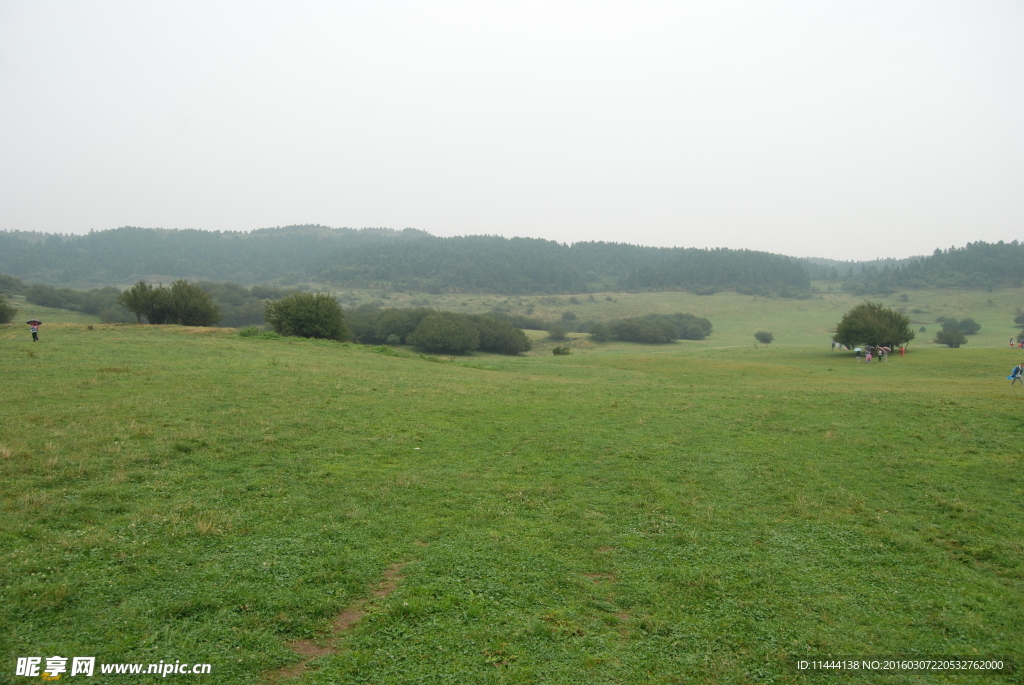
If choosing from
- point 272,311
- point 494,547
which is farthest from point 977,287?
point 494,547

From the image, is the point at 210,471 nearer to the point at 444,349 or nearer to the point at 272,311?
the point at 272,311

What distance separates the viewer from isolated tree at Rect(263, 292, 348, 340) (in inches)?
1560

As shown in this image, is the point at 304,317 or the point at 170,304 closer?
the point at 304,317

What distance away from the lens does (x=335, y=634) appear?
5.18 metres

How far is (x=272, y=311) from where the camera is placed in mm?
40125

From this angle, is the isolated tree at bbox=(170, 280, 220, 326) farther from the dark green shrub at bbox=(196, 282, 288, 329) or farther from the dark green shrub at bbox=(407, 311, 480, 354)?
the dark green shrub at bbox=(196, 282, 288, 329)

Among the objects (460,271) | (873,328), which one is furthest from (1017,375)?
(460,271)

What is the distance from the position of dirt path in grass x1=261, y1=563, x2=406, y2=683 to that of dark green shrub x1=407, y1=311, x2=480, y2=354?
51779 mm

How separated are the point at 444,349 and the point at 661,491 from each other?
50.2 metres

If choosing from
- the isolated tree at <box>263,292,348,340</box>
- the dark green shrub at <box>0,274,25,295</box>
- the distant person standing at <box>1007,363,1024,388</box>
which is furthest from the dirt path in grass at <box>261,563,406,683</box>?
the dark green shrub at <box>0,274,25,295</box>

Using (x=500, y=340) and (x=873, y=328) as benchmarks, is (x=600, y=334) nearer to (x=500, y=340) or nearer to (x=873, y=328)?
(x=500, y=340)

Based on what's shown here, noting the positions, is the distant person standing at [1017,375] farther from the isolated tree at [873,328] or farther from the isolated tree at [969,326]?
the isolated tree at [969,326]

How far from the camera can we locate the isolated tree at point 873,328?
155 ft

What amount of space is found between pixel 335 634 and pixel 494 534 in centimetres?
266
